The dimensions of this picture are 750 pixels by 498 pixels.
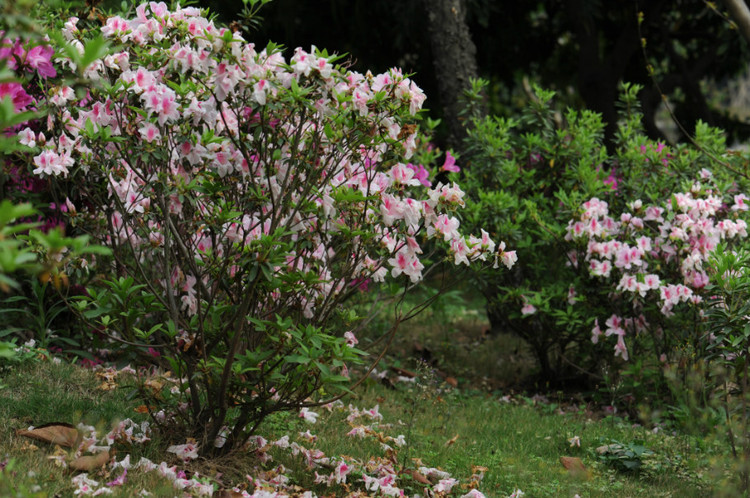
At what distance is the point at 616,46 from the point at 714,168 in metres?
5.95

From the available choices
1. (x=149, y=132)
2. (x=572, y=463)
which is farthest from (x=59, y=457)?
(x=572, y=463)

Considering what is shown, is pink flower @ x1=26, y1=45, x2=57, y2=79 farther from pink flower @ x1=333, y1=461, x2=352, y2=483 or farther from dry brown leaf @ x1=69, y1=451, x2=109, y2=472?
pink flower @ x1=333, y1=461, x2=352, y2=483

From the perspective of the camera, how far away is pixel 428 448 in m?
3.76

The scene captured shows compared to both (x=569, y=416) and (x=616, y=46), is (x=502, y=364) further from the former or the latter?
(x=616, y=46)

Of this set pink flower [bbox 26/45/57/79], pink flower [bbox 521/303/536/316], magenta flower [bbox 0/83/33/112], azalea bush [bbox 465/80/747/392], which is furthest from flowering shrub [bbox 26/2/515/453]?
pink flower [bbox 521/303/536/316]

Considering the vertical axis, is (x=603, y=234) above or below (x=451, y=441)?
above

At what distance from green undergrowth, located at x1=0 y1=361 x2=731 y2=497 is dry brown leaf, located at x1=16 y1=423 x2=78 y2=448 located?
0.11 ft

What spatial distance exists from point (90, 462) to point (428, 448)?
5.37 feet

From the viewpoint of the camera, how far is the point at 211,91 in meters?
2.83

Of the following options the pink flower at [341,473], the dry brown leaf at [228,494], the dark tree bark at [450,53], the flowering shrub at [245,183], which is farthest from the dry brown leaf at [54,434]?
the dark tree bark at [450,53]

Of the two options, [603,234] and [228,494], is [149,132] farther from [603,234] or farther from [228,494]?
[603,234]

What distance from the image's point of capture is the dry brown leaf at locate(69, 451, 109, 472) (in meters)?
2.76

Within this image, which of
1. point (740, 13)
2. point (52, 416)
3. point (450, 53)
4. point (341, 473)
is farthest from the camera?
point (450, 53)

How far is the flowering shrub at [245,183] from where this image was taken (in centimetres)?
272
